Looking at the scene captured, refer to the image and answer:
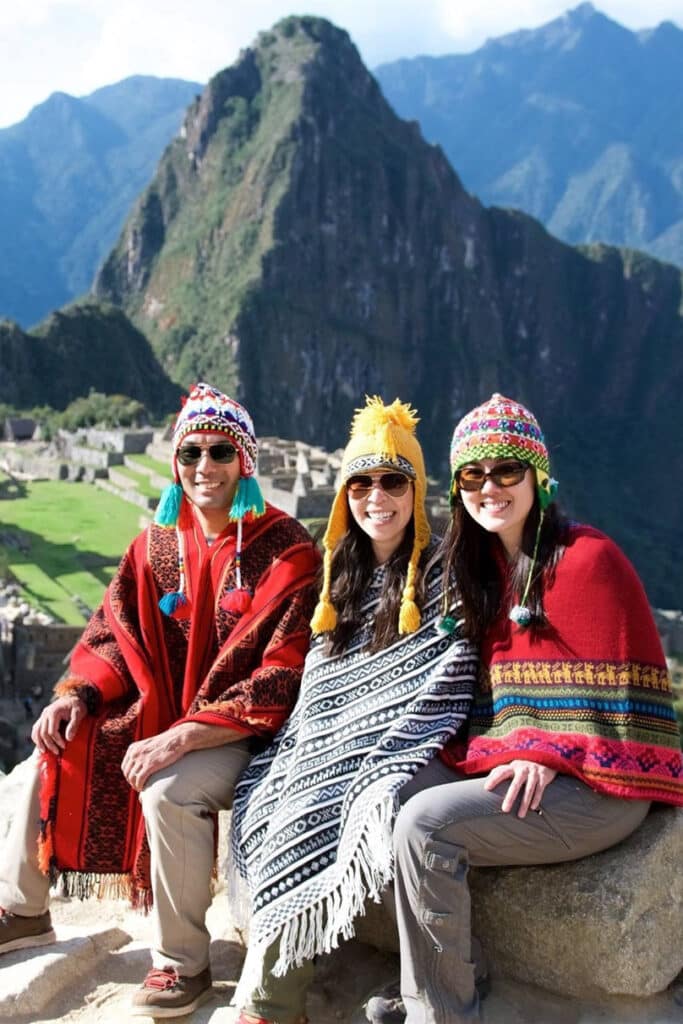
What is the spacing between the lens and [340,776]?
2.93m

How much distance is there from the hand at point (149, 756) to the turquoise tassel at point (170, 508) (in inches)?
30.1

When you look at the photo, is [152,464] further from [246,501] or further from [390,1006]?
[390,1006]

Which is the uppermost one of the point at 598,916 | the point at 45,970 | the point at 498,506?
the point at 498,506

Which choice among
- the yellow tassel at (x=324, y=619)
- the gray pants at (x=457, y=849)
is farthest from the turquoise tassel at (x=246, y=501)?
the gray pants at (x=457, y=849)

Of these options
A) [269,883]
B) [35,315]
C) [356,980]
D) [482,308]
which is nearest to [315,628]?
[269,883]

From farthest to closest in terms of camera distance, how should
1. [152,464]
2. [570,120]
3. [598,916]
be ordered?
[570,120] → [152,464] → [598,916]

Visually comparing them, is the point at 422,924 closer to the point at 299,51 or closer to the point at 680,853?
the point at 680,853

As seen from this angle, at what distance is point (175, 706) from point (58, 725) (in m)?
0.35

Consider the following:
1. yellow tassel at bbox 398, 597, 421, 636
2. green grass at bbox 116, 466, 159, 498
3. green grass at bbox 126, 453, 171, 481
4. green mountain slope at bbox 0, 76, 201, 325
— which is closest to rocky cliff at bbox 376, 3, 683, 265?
green mountain slope at bbox 0, 76, 201, 325

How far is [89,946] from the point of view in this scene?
3305 mm

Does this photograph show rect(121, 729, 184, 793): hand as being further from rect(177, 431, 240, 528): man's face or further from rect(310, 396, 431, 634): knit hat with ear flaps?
rect(177, 431, 240, 528): man's face

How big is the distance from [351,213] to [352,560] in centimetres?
8968

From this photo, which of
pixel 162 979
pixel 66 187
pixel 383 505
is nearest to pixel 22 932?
pixel 162 979

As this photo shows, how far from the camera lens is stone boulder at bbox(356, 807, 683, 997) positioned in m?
2.79
